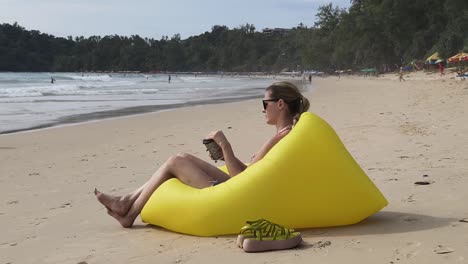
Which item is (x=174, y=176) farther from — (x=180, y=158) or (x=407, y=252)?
(x=407, y=252)

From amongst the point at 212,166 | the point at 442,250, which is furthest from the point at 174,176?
the point at 442,250

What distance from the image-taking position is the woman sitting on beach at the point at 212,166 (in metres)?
3.74

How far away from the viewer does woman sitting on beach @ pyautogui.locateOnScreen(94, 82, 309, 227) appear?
3738mm

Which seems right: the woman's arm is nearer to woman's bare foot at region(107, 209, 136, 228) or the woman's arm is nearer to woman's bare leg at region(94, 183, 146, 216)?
woman's bare leg at region(94, 183, 146, 216)

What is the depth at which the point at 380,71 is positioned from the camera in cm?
7356

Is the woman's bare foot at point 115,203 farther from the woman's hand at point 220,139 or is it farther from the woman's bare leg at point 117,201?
the woman's hand at point 220,139

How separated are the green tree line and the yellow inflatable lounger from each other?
50280 millimetres

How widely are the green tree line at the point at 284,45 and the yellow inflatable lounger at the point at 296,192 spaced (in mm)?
50280

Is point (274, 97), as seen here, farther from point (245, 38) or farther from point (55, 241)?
point (245, 38)

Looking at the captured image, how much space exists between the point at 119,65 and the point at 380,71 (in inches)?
4478

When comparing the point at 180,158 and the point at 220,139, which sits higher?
the point at 220,139

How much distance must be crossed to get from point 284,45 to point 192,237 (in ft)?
451

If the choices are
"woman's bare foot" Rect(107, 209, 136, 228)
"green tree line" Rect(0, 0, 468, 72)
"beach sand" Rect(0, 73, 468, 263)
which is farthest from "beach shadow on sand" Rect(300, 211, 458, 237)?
"green tree line" Rect(0, 0, 468, 72)

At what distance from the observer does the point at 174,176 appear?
3979 mm
